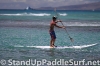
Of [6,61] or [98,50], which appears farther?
[98,50]

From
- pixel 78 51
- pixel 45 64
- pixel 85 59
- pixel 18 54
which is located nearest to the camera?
pixel 45 64

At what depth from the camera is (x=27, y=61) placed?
13.5 m

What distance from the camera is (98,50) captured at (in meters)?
16.8

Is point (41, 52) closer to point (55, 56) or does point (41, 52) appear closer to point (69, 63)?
point (55, 56)

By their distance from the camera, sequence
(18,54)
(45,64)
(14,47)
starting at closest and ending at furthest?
(45,64) → (18,54) → (14,47)

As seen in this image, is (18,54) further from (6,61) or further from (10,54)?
(6,61)

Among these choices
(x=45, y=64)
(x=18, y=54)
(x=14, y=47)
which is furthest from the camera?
(x=14, y=47)

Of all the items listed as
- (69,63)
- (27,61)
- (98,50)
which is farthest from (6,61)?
(98,50)

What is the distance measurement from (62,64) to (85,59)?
1623 millimetres

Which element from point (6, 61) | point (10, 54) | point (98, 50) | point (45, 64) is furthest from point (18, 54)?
point (98, 50)

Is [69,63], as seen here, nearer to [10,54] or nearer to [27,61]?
[27,61]

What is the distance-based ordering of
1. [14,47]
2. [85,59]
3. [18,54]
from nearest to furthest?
[85,59] → [18,54] → [14,47]

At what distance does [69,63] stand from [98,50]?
13.4ft

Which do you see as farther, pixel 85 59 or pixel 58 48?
pixel 58 48
